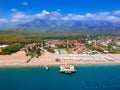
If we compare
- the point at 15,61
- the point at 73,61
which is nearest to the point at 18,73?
the point at 15,61

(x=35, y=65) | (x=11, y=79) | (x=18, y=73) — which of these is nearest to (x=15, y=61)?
(x=35, y=65)

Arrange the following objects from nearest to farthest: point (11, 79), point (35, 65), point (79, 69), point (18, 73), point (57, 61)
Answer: point (11, 79) < point (18, 73) < point (79, 69) < point (35, 65) < point (57, 61)

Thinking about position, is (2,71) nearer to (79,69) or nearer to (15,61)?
(15,61)

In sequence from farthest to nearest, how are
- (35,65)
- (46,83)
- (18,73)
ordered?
(35,65), (18,73), (46,83)

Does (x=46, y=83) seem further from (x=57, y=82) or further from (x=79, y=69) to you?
(x=79, y=69)

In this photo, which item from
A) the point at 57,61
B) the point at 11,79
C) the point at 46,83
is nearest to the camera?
the point at 46,83

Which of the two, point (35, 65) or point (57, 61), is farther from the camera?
point (57, 61)
